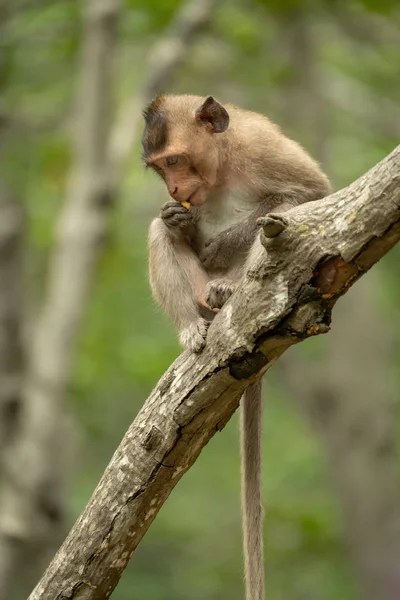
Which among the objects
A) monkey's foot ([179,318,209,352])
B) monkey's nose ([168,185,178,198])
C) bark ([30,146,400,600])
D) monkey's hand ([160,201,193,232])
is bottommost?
bark ([30,146,400,600])

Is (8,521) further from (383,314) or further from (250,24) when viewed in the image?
(383,314)

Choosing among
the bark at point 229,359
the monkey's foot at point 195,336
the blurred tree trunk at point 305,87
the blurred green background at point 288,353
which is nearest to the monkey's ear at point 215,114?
the monkey's foot at point 195,336

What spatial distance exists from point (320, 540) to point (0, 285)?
17.8ft

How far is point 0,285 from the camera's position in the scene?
11.9 m

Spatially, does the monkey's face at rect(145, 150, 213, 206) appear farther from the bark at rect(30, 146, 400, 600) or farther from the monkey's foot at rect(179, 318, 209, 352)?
the bark at rect(30, 146, 400, 600)

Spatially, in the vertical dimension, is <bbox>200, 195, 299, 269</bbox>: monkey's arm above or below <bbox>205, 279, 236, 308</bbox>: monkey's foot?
above

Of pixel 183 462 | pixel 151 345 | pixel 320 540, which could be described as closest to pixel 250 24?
pixel 151 345

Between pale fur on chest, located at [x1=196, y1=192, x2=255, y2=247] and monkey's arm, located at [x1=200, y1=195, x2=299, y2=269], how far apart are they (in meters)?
0.12

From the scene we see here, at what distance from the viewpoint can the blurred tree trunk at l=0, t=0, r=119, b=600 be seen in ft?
36.1

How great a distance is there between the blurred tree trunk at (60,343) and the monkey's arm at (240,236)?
15.6 feet

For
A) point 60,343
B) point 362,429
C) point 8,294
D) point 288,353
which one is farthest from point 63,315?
point 362,429

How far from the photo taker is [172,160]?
6.52 m

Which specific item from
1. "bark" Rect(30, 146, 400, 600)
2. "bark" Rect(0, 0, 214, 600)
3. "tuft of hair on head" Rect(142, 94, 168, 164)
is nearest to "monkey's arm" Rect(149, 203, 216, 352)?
"tuft of hair on head" Rect(142, 94, 168, 164)

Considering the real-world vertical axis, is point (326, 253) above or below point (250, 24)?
below
